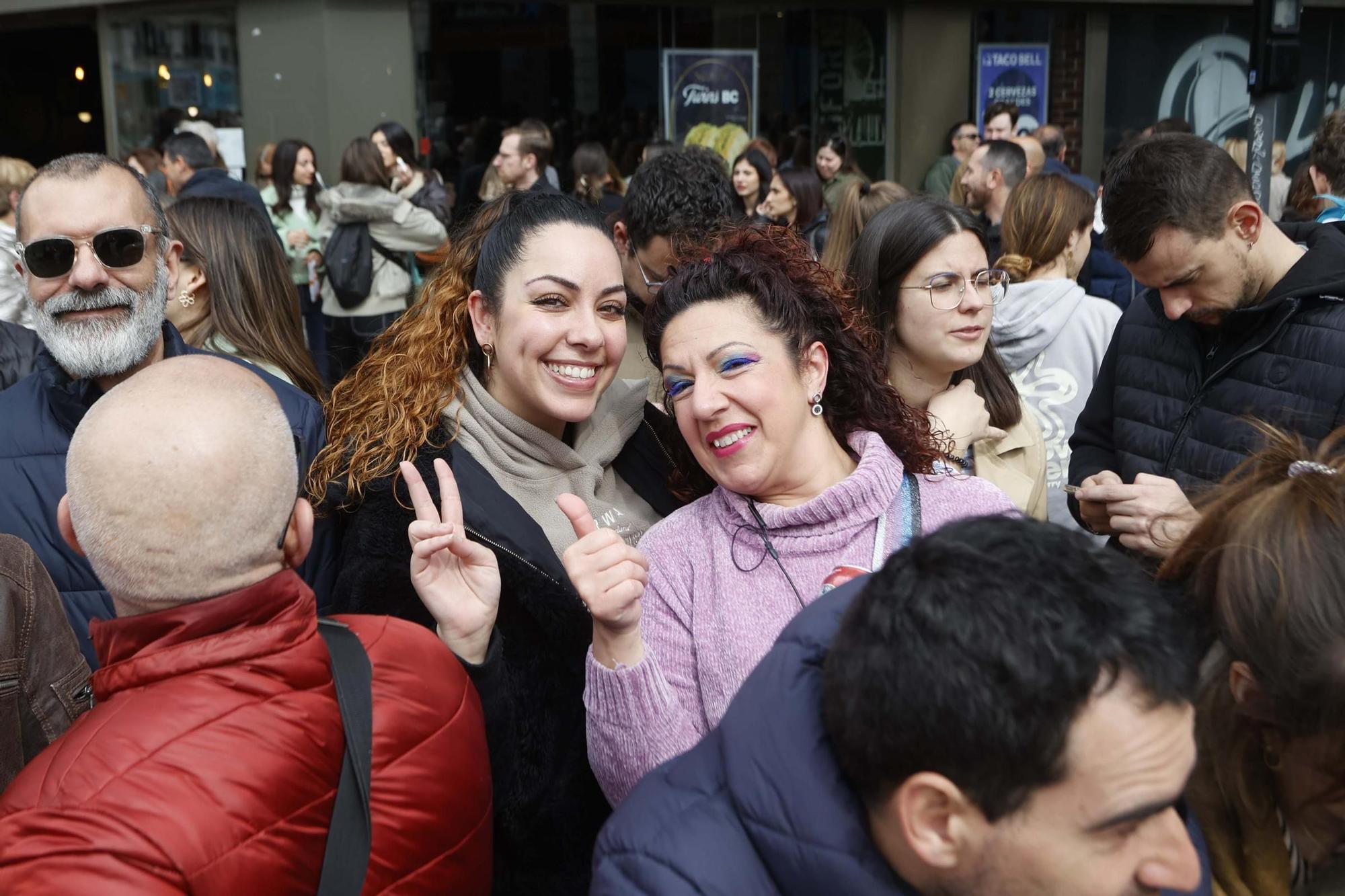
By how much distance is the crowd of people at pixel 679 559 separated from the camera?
134cm

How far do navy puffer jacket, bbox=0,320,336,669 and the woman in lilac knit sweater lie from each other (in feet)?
2.63

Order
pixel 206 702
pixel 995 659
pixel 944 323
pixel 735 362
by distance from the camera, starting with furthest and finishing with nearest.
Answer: pixel 944 323 → pixel 735 362 → pixel 206 702 → pixel 995 659

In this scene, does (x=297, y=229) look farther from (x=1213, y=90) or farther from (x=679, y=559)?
(x=1213, y=90)

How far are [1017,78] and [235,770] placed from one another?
14.3 meters

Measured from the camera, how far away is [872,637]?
1339mm

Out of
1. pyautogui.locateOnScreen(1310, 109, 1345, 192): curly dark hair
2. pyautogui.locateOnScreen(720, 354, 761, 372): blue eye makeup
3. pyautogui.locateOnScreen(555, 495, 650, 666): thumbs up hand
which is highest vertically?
pyautogui.locateOnScreen(1310, 109, 1345, 192): curly dark hair

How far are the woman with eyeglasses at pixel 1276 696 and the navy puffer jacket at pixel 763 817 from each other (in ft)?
0.52

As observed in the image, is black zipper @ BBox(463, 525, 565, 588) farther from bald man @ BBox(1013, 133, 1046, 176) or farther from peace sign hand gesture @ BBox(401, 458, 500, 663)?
bald man @ BBox(1013, 133, 1046, 176)

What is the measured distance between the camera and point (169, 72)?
12211 mm

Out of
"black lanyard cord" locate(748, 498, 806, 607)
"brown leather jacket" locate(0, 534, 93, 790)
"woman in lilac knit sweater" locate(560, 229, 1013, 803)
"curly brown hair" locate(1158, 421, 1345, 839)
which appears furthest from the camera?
"black lanyard cord" locate(748, 498, 806, 607)

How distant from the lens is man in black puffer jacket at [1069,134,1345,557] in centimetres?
273

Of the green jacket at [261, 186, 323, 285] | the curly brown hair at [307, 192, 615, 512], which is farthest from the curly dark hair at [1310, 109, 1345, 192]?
the green jacket at [261, 186, 323, 285]

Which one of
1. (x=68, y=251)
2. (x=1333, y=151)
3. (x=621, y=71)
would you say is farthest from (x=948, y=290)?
(x=621, y=71)

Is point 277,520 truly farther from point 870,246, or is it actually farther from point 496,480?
point 870,246
